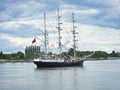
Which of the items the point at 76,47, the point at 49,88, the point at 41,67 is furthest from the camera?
the point at 76,47

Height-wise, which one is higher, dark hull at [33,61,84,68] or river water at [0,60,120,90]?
dark hull at [33,61,84,68]

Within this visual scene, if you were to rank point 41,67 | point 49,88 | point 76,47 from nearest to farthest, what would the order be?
point 49,88
point 41,67
point 76,47

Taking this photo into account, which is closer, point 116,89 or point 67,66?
point 116,89

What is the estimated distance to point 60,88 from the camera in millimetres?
53094

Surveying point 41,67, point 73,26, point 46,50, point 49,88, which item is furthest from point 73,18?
point 49,88

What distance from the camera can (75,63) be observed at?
461 ft

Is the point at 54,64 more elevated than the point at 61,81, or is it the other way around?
the point at 54,64

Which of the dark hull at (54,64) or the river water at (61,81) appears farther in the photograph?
the dark hull at (54,64)

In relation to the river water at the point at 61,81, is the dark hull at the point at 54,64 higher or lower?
higher

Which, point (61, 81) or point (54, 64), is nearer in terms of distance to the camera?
point (61, 81)

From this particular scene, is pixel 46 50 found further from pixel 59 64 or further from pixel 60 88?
pixel 60 88

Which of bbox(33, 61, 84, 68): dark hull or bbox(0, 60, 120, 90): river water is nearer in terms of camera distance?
bbox(0, 60, 120, 90): river water

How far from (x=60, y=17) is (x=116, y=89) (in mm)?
91948

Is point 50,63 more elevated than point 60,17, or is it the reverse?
point 60,17
